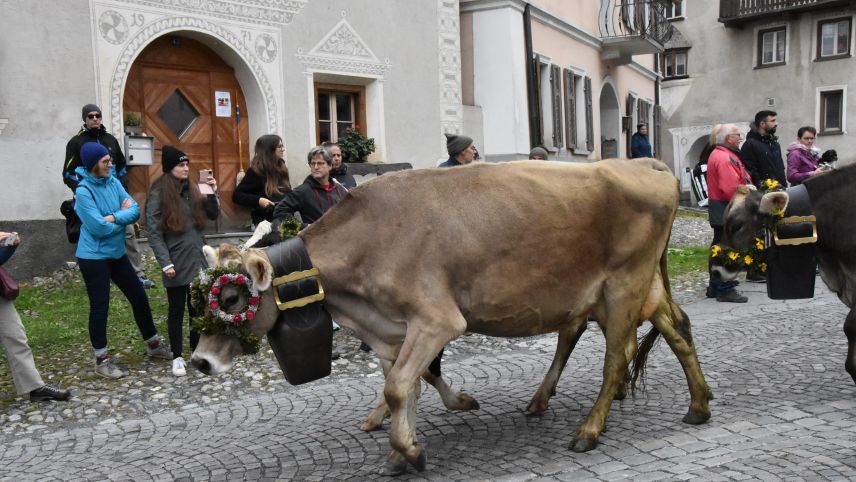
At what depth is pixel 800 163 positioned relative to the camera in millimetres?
10594

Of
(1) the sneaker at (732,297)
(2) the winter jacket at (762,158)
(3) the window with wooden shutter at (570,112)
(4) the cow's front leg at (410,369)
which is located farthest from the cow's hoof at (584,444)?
(3) the window with wooden shutter at (570,112)

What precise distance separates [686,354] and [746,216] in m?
1.09

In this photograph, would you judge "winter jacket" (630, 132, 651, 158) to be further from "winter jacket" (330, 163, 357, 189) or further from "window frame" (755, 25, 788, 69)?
"winter jacket" (330, 163, 357, 189)

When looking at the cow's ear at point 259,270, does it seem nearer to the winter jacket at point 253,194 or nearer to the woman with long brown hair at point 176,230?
the woman with long brown hair at point 176,230

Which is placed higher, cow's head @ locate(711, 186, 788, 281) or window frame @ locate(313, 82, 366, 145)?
window frame @ locate(313, 82, 366, 145)

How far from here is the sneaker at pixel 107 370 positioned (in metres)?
6.69

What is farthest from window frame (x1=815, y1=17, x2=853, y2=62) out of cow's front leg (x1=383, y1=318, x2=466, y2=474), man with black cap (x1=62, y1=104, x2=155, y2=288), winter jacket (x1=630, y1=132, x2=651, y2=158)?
cow's front leg (x1=383, y1=318, x2=466, y2=474)

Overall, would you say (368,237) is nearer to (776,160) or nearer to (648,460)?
(648,460)

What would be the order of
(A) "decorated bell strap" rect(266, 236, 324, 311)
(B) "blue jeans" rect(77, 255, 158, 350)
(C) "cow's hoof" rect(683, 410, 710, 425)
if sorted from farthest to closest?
(B) "blue jeans" rect(77, 255, 158, 350), (C) "cow's hoof" rect(683, 410, 710, 425), (A) "decorated bell strap" rect(266, 236, 324, 311)

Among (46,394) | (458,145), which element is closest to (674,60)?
(458,145)

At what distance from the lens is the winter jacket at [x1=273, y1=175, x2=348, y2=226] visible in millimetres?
6863

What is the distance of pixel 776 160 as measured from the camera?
9.44 m

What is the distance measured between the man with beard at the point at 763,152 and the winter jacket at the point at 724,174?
0.57m

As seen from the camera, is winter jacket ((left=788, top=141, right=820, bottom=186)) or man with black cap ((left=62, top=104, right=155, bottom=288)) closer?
man with black cap ((left=62, top=104, right=155, bottom=288))
